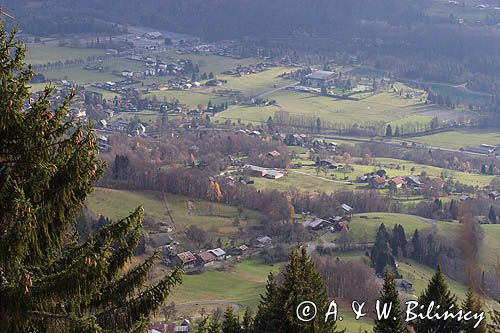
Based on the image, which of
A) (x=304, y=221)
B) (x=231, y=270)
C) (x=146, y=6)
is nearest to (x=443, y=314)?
(x=231, y=270)

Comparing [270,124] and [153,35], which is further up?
[153,35]

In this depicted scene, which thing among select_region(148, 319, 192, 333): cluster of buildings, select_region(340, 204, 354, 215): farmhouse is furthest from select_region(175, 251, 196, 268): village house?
select_region(340, 204, 354, 215): farmhouse

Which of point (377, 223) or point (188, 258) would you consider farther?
point (377, 223)

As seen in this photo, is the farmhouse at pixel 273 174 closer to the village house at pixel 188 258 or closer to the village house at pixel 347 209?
the village house at pixel 347 209

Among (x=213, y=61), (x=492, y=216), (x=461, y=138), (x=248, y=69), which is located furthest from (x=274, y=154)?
(x=213, y=61)

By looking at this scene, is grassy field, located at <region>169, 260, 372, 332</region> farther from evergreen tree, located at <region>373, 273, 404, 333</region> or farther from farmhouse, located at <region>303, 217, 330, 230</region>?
evergreen tree, located at <region>373, 273, 404, 333</region>

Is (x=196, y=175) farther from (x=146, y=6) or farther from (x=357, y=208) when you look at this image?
(x=146, y=6)

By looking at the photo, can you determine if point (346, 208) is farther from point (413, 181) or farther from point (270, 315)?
point (270, 315)
